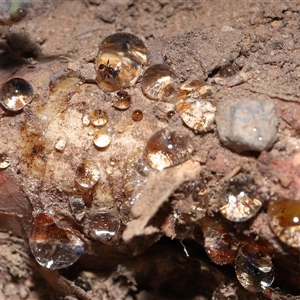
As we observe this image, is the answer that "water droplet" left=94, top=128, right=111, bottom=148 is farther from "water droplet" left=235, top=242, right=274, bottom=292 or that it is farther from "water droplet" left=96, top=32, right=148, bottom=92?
"water droplet" left=235, top=242, right=274, bottom=292

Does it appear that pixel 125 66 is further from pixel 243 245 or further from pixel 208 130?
pixel 243 245

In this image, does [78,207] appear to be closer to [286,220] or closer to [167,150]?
[167,150]

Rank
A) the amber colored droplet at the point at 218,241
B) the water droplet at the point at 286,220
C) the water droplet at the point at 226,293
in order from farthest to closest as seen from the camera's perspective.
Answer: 1. the water droplet at the point at 226,293
2. the amber colored droplet at the point at 218,241
3. the water droplet at the point at 286,220

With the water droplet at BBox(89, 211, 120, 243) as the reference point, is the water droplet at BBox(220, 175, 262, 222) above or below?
above

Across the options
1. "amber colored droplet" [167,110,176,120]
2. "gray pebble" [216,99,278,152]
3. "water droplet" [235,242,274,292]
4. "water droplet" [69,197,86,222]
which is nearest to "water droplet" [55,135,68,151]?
"water droplet" [69,197,86,222]

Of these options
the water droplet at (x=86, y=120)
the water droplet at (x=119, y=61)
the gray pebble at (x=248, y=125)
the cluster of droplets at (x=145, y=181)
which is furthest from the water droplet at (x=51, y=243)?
the gray pebble at (x=248, y=125)

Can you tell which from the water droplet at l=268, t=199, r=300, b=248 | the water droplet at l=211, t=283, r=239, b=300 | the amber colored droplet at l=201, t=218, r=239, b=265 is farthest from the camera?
the water droplet at l=211, t=283, r=239, b=300

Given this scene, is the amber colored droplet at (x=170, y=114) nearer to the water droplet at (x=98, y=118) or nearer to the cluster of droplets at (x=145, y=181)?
the cluster of droplets at (x=145, y=181)

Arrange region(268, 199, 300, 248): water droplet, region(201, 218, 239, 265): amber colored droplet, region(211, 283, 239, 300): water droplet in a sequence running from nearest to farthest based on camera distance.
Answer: region(268, 199, 300, 248): water droplet < region(201, 218, 239, 265): amber colored droplet < region(211, 283, 239, 300): water droplet
